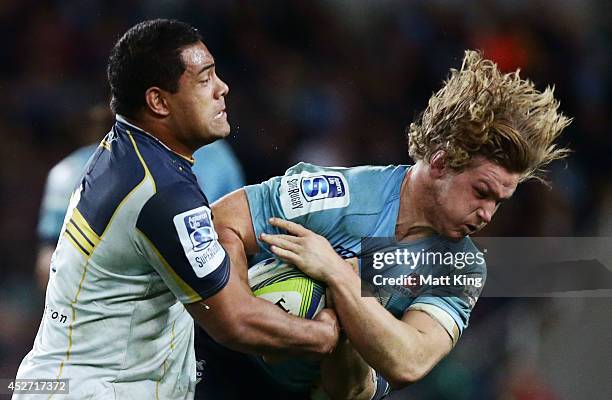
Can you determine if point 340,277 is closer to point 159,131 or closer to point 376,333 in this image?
point 376,333

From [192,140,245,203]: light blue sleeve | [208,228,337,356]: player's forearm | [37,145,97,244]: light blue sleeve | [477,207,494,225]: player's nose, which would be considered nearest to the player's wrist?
[208,228,337,356]: player's forearm

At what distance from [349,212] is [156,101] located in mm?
747

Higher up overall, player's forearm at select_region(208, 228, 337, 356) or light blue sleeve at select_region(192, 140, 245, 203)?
light blue sleeve at select_region(192, 140, 245, 203)

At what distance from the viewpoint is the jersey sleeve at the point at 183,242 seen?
2.46m

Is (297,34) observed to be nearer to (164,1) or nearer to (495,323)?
(164,1)

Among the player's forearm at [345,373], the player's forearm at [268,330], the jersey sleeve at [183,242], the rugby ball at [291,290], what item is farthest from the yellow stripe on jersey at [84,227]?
the player's forearm at [345,373]

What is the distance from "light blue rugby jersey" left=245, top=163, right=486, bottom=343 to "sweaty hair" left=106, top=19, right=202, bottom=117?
0.55m

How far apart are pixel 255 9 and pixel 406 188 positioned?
138 inches

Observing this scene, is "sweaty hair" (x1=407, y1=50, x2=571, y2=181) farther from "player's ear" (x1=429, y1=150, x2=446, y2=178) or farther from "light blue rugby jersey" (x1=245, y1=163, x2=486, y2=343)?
"light blue rugby jersey" (x1=245, y1=163, x2=486, y2=343)

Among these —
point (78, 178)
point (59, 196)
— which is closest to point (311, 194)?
point (78, 178)

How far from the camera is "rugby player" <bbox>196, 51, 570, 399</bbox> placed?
9.61 ft

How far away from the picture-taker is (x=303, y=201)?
297cm

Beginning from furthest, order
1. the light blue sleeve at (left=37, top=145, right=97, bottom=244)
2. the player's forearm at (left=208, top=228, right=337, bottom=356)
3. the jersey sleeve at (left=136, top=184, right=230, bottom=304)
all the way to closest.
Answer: the light blue sleeve at (left=37, top=145, right=97, bottom=244), the player's forearm at (left=208, top=228, right=337, bottom=356), the jersey sleeve at (left=136, top=184, right=230, bottom=304)

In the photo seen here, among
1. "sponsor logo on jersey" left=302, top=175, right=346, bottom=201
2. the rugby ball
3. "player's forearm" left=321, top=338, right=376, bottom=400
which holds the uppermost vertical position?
"sponsor logo on jersey" left=302, top=175, right=346, bottom=201
